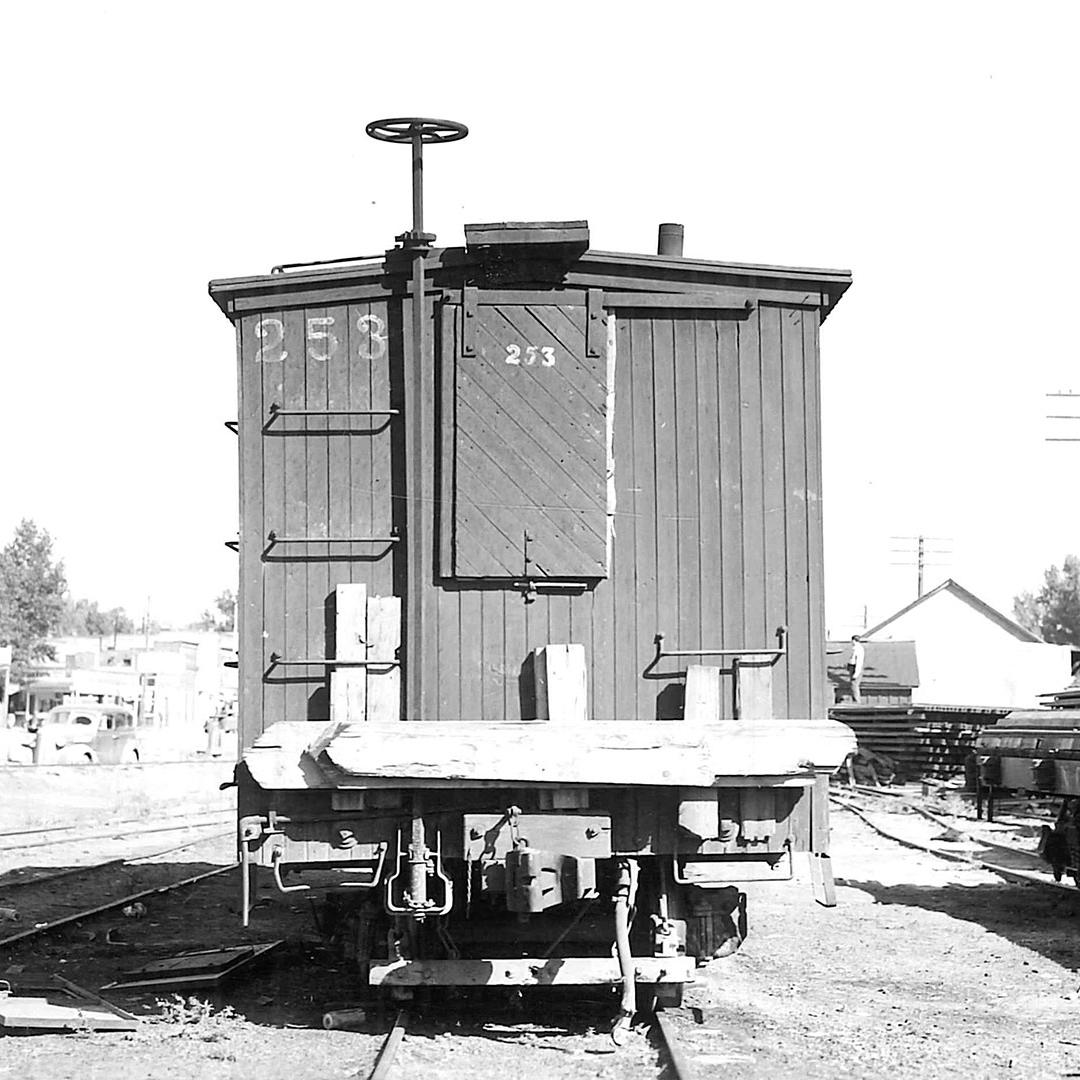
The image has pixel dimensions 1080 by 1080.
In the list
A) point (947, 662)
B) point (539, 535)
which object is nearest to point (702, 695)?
point (539, 535)

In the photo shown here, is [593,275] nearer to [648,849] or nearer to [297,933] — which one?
[648,849]

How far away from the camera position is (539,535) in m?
8.38

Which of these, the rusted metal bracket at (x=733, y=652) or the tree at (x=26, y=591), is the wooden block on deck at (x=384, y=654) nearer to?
the rusted metal bracket at (x=733, y=652)

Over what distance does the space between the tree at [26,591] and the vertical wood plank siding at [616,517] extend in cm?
6320

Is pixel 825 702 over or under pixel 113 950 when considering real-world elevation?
over

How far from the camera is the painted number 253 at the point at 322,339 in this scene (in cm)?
852

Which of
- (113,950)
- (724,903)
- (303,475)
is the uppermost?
(303,475)

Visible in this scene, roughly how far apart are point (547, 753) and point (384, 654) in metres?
1.19

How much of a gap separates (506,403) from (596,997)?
3474 millimetres

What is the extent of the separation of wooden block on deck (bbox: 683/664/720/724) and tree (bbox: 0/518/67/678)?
64037 mm

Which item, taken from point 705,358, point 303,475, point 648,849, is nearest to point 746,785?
point 648,849

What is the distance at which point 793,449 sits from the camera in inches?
333

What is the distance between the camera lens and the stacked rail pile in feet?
113

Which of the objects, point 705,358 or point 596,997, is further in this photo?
point 596,997
